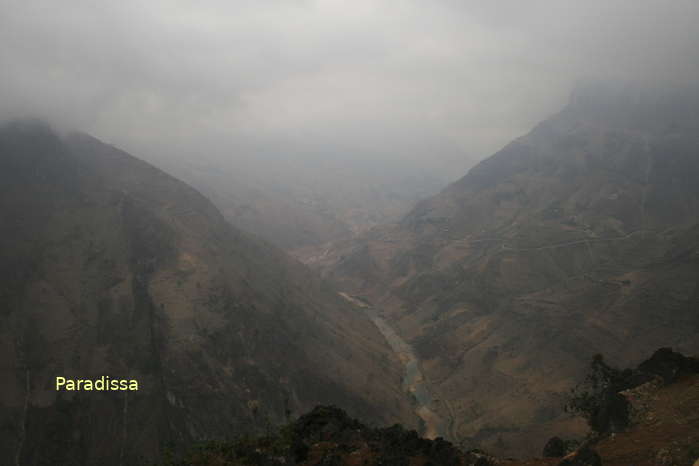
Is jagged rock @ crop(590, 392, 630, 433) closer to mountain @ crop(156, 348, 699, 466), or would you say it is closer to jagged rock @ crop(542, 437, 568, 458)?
mountain @ crop(156, 348, 699, 466)

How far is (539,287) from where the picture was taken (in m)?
126

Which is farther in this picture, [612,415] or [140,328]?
[140,328]

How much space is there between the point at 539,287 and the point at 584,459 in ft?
352

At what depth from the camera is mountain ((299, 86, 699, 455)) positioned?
8338cm

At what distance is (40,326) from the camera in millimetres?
70750

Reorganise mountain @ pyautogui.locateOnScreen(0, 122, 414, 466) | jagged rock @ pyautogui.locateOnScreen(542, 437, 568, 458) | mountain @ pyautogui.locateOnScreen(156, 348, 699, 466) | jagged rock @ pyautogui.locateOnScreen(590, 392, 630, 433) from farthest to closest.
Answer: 1. mountain @ pyautogui.locateOnScreen(0, 122, 414, 466)
2. jagged rock @ pyautogui.locateOnScreen(542, 437, 568, 458)
3. jagged rock @ pyautogui.locateOnScreen(590, 392, 630, 433)
4. mountain @ pyautogui.locateOnScreen(156, 348, 699, 466)

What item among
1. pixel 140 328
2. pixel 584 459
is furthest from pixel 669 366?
pixel 140 328

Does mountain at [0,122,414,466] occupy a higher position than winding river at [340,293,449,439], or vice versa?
mountain at [0,122,414,466]

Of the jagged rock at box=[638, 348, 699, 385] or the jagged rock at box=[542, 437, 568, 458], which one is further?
the jagged rock at box=[638, 348, 699, 385]

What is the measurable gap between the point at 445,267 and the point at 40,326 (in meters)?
117

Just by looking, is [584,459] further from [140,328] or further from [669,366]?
[140,328]

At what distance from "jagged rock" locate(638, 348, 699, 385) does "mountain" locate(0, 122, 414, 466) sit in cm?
3527

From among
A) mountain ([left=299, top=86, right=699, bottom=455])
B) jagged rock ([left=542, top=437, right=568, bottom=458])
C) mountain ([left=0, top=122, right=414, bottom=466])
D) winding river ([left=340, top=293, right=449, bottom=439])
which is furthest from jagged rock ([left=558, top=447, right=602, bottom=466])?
winding river ([left=340, top=293, right=449, bottom=439])

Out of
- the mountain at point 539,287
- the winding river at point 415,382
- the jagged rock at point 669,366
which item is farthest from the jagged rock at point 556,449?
the winding river at point 415,382
